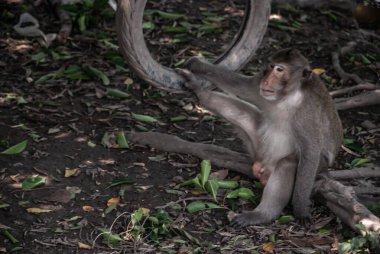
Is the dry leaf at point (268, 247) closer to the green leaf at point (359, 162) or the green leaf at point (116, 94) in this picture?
the green leaf at point (359, 162)

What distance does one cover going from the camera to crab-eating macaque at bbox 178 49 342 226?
21.7ft

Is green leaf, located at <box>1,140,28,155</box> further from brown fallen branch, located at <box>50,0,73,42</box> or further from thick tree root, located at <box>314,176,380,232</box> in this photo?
thick tree root, located at <box>314,176,380,232</box>

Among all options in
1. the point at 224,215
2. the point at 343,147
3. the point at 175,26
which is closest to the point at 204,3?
the point at 175,26

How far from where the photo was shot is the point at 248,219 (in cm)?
655

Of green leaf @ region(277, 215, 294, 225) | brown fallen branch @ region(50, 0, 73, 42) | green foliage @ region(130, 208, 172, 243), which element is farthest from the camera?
brown fallen branch @ region(50, 0, 73, 42)

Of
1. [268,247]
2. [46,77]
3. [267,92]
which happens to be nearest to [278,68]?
[267,92]

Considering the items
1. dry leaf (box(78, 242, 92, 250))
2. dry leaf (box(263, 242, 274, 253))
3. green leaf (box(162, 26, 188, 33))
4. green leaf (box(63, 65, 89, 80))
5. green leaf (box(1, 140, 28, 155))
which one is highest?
green leaf (box(162, 26, 188, 33))

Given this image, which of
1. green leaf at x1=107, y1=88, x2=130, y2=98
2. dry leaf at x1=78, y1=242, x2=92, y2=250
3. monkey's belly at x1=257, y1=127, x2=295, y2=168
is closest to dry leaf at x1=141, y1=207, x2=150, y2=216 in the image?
dry leaf at x1=78, y1=242, x2=92, y2=250

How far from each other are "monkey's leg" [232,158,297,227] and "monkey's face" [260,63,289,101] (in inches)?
25.6

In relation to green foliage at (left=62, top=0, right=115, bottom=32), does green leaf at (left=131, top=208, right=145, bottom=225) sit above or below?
below

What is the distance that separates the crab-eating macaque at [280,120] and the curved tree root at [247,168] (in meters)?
0.16

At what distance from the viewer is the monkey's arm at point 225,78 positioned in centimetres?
714

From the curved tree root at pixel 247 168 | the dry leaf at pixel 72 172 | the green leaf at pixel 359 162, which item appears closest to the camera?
the curved tree root at pixel 247 168

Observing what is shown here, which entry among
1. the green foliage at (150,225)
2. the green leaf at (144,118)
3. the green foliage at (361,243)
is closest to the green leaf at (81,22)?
the green leaf at (144,118)
